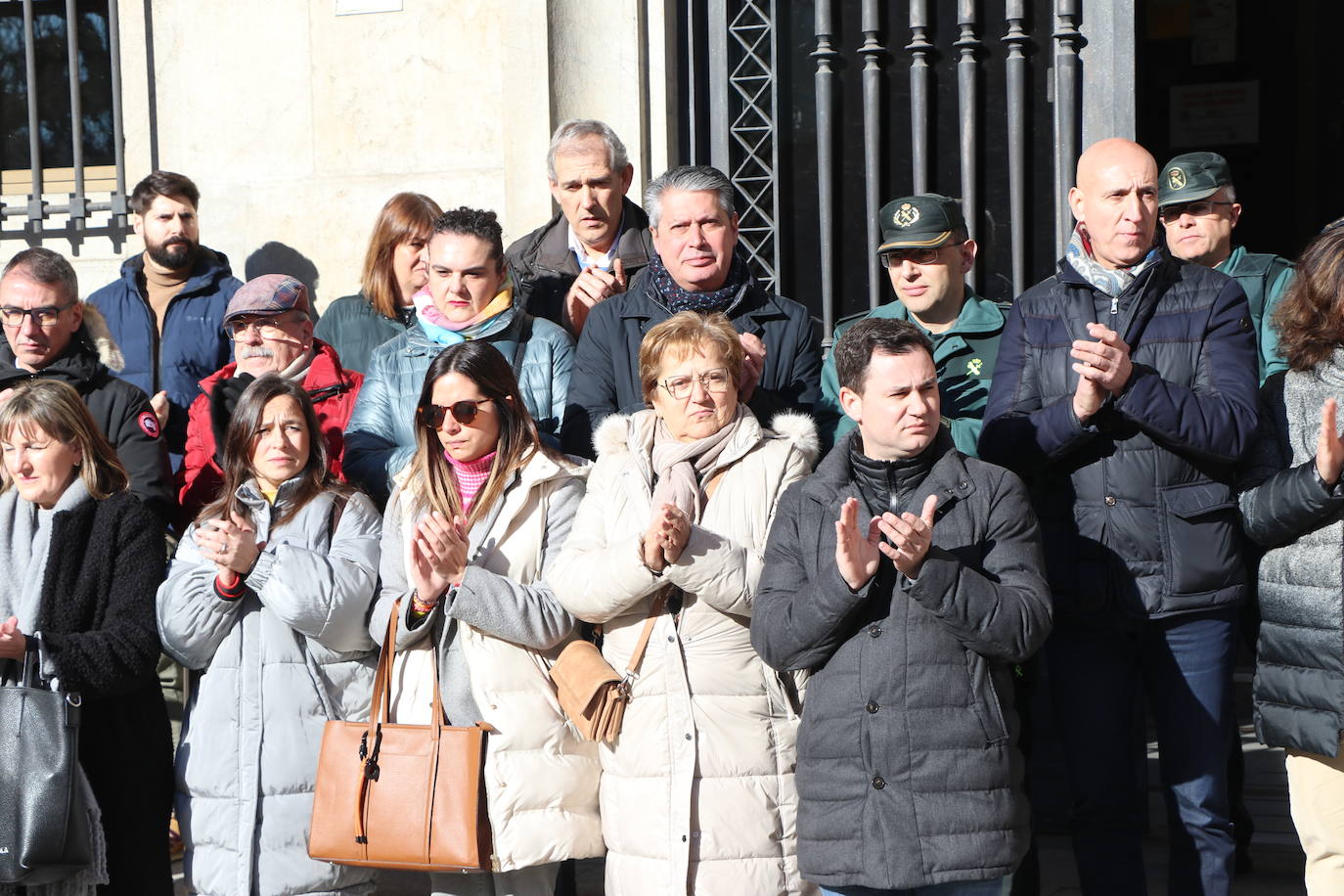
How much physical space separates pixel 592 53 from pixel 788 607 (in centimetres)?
342

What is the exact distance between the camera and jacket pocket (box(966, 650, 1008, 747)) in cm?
339

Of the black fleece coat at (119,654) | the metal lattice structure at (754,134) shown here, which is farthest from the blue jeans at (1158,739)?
the metal lattice structure at (754,134)

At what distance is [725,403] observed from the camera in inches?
154

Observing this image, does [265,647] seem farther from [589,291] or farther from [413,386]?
[589,291]

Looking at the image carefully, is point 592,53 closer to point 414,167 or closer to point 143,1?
point 414,167

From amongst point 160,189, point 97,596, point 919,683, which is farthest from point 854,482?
point 160,189

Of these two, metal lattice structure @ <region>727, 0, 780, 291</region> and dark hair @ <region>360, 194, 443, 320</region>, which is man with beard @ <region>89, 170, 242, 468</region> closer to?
dark hair @ <region>360, 194, 443, 320</region>

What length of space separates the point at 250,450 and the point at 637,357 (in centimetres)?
110

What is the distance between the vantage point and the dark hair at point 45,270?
4.79m

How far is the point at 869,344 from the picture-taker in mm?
3602

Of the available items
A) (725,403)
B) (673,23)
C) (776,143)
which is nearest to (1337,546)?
(725,403)

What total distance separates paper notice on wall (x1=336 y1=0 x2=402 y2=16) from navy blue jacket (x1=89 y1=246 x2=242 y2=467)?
1.30m

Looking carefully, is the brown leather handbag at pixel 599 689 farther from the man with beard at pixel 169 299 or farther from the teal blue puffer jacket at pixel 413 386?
the man with beard at pixel 169 299

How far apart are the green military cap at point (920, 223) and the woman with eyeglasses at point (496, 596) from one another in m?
1.14
